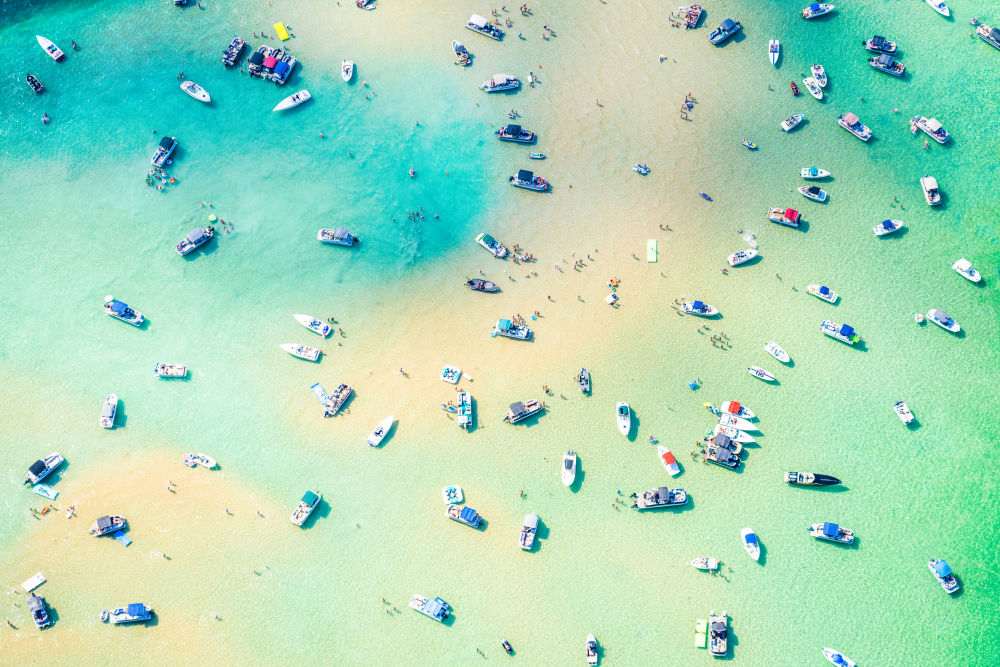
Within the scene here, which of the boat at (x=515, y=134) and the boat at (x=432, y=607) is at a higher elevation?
the boat at (x=515, y=134)

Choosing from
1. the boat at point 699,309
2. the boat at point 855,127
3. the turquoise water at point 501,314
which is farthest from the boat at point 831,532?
the boat at point 855,127

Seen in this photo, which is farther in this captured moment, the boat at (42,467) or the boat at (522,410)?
the boat at (522,410)

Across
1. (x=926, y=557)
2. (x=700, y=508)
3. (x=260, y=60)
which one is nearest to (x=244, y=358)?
(x=260, y=60)

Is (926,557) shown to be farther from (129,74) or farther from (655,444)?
(129,74)

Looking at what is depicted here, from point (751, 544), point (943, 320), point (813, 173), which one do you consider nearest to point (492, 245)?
point (813, 173)

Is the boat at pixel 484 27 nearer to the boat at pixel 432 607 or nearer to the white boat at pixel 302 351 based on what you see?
the white boat at pixel 302 351

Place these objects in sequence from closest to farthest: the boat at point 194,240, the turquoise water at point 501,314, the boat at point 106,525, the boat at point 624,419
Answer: the boat at point 106,525 → the turquoise water at point 501,314 → the boat at point 624,419 → the boat at point 194,240
